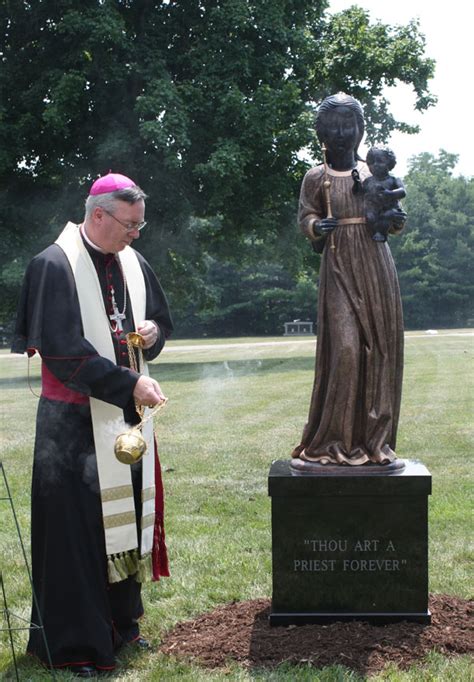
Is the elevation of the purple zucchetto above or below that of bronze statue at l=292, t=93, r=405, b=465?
above

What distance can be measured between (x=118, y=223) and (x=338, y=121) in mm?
1237

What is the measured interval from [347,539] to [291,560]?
28cm

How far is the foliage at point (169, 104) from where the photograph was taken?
19.0 meters

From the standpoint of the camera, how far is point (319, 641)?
4109mm

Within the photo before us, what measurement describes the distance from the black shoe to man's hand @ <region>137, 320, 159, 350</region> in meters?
1.39

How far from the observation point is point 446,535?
6.02 meters

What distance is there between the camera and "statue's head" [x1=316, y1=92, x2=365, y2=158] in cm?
435

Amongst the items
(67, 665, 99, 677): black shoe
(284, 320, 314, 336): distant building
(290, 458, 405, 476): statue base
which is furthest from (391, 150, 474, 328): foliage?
(67, 665, 99, 677): black shoe

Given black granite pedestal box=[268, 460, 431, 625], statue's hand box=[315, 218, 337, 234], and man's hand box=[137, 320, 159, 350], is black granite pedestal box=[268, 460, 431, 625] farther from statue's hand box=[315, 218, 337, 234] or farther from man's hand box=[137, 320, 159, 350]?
statue's hand box=[315, 218, 337, 234]

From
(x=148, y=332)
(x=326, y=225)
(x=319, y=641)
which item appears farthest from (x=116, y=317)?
(x=319, y=641)

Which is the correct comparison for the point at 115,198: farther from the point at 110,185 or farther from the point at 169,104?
the point at 169,104

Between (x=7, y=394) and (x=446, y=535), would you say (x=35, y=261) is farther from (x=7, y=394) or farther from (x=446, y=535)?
(x=7, y=394)

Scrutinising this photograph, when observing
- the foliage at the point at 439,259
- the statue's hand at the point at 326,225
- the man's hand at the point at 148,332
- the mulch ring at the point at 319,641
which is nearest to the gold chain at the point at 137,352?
the man's hand at the point at 148,332

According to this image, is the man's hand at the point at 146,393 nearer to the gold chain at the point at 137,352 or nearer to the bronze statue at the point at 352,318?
the gold chain at the point at 137,352
